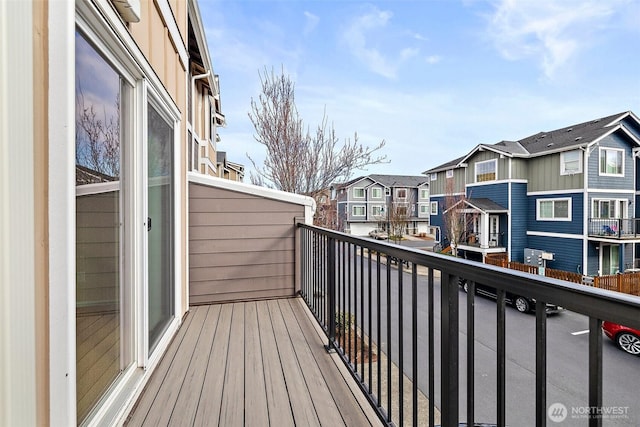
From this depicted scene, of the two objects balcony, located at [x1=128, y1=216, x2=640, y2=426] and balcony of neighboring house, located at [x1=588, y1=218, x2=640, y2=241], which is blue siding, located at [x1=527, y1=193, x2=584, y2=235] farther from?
balcony, located at [x1=128, y1=216, x2=640, y2=426]

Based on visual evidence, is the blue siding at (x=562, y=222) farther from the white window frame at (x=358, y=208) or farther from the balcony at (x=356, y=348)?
the white window frame at (x=358, y=208)

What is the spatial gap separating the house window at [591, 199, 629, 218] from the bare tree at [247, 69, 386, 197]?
916cm

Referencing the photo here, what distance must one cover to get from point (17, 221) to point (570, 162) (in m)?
14.6

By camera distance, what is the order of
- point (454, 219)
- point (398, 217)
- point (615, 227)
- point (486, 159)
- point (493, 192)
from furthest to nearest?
point (398, 217) < point (454, 219) < point (486, 159) < point (493, 192) < point (615, 227)

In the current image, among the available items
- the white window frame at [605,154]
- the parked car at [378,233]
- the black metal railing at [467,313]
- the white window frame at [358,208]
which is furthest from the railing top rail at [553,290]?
the white window frame at [358,208]

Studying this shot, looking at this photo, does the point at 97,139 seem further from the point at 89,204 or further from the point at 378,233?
the point at 378,233

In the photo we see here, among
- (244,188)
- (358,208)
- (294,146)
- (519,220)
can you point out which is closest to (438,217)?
(519,220)

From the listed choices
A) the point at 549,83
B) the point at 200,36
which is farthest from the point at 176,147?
the point at 549,83

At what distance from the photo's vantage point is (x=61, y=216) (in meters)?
0.96

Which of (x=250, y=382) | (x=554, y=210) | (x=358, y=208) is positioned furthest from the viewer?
(x=358, y=208)

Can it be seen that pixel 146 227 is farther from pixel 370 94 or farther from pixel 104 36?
pixel 370 94

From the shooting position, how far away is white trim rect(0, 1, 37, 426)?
734mm

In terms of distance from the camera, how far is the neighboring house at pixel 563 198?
431 inches

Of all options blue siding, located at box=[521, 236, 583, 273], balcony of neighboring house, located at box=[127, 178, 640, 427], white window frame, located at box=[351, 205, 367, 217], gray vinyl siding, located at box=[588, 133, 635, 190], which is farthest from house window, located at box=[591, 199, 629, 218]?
white window frame, located at box=[351, 205, 367, 217]
